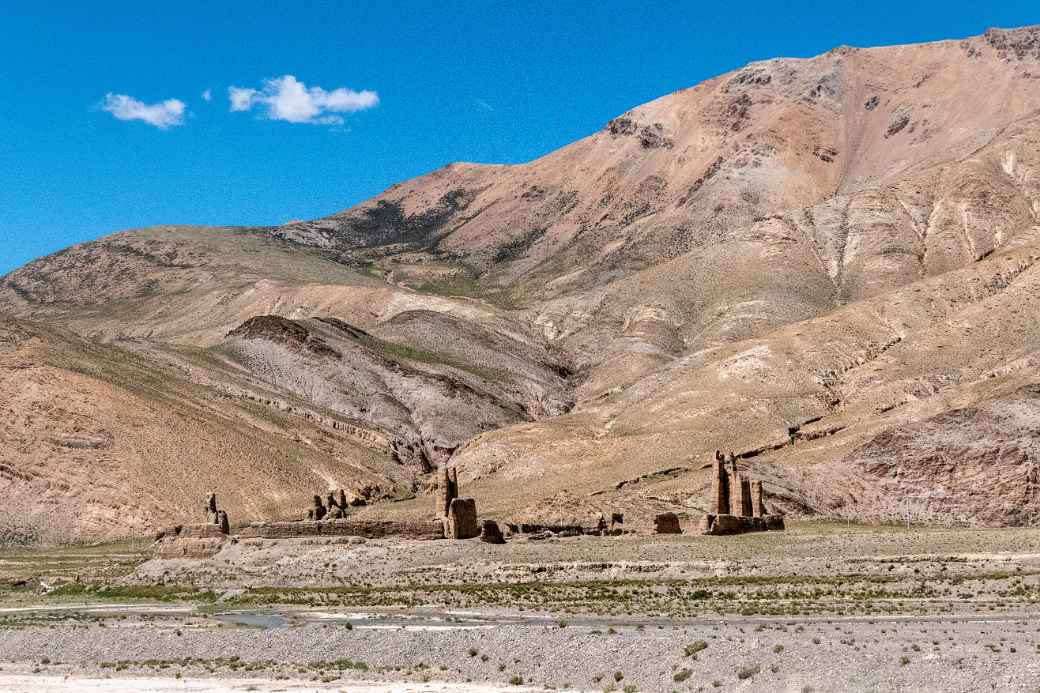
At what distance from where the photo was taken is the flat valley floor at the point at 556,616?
28.9 metres

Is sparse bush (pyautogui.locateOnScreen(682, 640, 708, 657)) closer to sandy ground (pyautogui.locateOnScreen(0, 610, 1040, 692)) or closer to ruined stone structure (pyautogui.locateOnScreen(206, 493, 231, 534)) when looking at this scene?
sandy ground (pyautogui.locateOnScreen(0, 610, 1040, 692))

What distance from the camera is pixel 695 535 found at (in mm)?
53344

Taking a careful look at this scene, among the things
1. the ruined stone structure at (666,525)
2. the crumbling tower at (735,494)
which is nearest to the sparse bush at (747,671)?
the ruined stone structure at (666,525)

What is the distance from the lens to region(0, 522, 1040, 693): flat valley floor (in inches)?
1139

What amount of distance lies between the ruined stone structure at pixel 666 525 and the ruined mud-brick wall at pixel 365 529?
25.4 feet

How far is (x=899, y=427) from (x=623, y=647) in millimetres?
41847

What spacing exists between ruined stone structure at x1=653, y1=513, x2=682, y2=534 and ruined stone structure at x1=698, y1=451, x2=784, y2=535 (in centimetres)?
89

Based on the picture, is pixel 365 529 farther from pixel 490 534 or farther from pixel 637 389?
pixel 637 389

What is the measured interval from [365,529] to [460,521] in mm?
3396

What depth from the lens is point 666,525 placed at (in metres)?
55.4

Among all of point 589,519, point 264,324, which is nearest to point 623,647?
point 589,519

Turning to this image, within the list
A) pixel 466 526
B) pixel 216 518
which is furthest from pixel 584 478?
pixel 466 526

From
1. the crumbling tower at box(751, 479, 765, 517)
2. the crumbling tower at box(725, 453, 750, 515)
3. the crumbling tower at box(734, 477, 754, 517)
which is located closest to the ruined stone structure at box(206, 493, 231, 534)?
the crumbling tower at box(725, 453, 750, 515)

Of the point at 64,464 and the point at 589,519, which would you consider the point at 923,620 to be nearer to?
the point at 589,519
